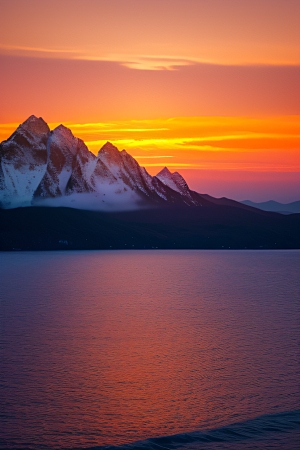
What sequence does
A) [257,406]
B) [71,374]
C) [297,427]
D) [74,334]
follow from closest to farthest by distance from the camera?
1. [297,427]
2. [257,406]
3. [71,374]
4. [74,334]

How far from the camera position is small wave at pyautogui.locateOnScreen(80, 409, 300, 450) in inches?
663

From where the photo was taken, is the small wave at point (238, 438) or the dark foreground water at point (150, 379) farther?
the dark foreground water at point (150, 379)

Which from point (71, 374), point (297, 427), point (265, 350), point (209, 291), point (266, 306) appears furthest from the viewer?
point (209, 291)

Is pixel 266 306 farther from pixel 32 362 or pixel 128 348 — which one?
pixel 32 362

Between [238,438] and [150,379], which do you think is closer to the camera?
[238,438]

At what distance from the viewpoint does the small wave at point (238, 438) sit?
16.8 m

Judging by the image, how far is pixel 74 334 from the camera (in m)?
39.0

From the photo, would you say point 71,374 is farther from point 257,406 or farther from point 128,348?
point 257,406

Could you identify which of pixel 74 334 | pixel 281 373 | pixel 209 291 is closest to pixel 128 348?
pixel 74 334

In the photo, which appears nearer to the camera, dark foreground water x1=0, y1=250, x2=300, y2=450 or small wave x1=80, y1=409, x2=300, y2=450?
small wave x1=80, y1=409, x2=300, y2=450

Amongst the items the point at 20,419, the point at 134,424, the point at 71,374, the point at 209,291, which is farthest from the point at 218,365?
the point at 209,291

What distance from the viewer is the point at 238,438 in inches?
691

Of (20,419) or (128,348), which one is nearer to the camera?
(20,419)

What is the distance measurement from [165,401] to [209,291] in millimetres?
59118
